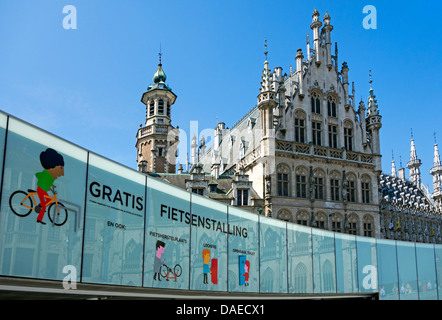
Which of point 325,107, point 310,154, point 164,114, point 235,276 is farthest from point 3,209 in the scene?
point 164,114

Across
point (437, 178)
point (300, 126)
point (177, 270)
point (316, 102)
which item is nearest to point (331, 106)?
point (316, 102)

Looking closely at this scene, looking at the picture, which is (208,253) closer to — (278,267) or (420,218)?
(278,267)

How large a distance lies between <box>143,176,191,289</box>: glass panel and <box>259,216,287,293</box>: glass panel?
582cm

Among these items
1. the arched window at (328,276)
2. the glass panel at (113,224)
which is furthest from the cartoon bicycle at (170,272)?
the arched window at (328,276)

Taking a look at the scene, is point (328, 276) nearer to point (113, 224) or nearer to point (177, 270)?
point (177, 270)

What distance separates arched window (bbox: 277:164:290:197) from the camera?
43.4 meters

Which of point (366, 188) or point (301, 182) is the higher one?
point (366, 188)

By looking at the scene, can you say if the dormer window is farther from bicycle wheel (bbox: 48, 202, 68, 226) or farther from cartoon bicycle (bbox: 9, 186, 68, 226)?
cartoon bicycle (bbox: 9, 186, 68, 226)

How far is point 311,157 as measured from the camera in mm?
45000

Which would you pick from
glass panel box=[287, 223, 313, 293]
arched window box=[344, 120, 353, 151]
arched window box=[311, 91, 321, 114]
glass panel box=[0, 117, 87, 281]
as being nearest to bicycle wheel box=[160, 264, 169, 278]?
glass panel box=[0, 117, 87, 281]

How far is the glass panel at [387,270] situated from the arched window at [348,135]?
1638 cm

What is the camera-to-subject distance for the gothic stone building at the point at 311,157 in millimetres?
42906

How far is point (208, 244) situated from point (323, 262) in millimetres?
9681
